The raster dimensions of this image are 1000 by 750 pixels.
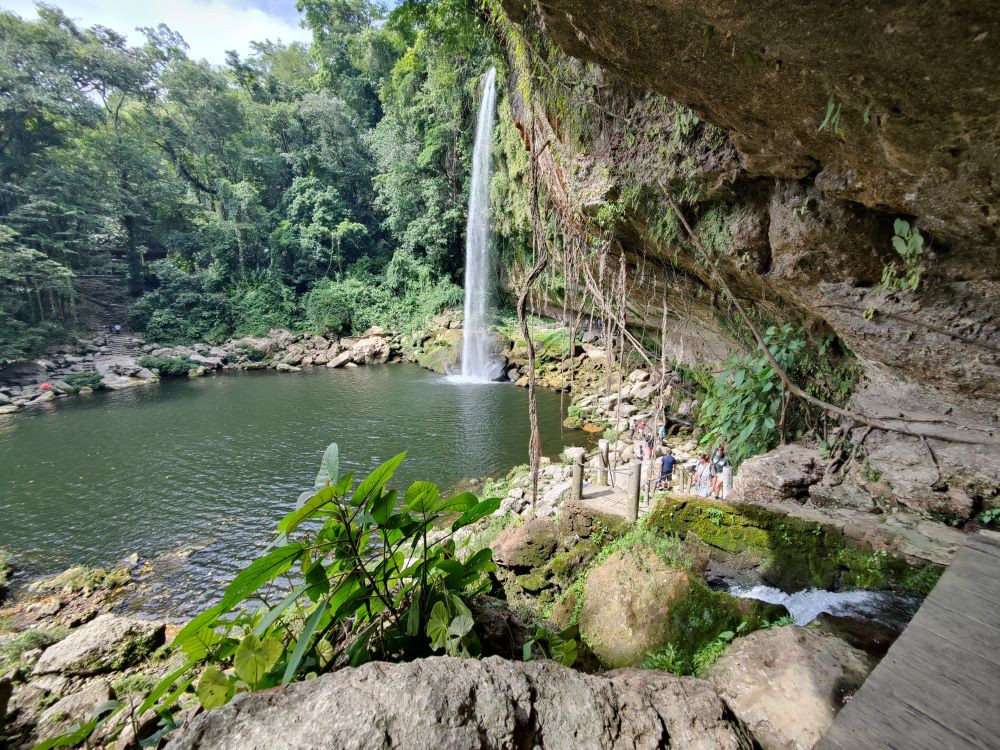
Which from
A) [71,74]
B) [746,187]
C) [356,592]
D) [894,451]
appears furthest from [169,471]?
[71,74]

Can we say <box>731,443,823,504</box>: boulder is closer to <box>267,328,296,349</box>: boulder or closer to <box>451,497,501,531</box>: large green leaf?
<box>451,497,501,531</box>: large green leaf

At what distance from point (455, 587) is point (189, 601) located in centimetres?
665

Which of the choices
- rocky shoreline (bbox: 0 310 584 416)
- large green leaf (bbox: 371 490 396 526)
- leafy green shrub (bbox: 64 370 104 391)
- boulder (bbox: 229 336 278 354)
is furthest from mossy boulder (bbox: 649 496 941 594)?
boulder (bbox: 229 336 278 354)

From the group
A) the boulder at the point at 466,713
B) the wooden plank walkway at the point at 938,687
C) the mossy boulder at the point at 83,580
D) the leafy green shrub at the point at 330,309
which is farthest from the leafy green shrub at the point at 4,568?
the leafy green shrub at the point at 330,309

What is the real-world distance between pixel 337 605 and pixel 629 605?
2526 millimetres

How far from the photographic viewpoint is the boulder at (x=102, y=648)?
414 cm

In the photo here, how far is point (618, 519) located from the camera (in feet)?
16.2

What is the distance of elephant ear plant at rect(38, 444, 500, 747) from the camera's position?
4.35ft

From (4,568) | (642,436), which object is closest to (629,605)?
(642,436)

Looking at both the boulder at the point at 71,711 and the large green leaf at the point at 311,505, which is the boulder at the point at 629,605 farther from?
the boulder at the point at 71,711

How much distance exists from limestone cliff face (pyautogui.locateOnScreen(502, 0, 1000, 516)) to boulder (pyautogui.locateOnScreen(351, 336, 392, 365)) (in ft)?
58.6

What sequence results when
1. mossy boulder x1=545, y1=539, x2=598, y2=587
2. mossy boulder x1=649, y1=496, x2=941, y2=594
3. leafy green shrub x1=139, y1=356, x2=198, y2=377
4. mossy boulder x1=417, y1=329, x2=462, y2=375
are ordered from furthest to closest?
leafy green shrub x1=139, y1=356, x2=198, y2=377 → mossy boulder x1=417, y1=329, x2=462, y2=375 → mossy boulder x1=545, y1=539, x2=598, y2=587 → mossy boulder x1=649, y1=496, x2=941, y2=594

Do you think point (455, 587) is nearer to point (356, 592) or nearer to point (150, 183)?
point (356, 592)

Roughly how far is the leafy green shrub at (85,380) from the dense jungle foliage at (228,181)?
239cm
